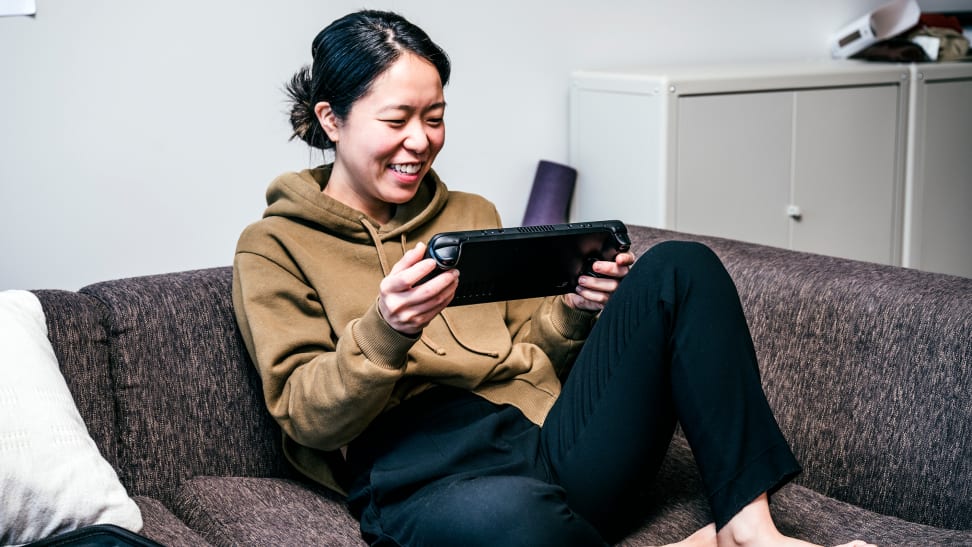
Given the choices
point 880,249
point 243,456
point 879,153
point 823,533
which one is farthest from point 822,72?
point 243,456

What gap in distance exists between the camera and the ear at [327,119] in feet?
5.04

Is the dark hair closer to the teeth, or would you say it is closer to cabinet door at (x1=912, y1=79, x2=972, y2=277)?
the teeth

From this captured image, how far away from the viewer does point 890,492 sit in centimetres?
146

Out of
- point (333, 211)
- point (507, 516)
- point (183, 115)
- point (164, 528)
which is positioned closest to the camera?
point (507, 516)

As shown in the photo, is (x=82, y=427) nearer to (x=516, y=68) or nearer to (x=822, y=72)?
(x=516, y=68)

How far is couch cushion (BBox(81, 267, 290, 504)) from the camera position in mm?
1502

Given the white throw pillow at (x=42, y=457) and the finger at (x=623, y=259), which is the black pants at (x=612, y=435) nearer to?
the finger at (x=623, y=259)

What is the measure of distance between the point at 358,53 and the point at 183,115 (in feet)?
2.73

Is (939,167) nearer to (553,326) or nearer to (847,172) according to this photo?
(847,172)

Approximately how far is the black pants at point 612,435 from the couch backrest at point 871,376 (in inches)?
10.8

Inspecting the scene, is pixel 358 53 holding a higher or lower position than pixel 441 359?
higher

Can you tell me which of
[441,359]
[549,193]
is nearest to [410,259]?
[441,359]

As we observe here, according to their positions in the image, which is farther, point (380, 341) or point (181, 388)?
point (181, 388)

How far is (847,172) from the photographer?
8.93 feet
